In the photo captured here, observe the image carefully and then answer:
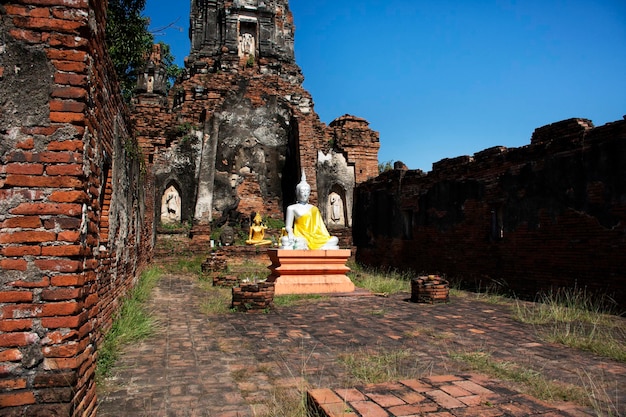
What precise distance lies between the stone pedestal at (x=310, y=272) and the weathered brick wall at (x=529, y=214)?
2.89 m

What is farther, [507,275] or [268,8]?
[268,8]

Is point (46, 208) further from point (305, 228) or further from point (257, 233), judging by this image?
point (257, 233)

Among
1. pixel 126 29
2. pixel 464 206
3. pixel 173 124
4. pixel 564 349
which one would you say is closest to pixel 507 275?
pixel 464 206

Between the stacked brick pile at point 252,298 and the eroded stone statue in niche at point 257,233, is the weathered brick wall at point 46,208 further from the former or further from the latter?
the eroded stone statue in niche at point 257,233

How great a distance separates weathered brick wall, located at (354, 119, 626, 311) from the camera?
7.50 m

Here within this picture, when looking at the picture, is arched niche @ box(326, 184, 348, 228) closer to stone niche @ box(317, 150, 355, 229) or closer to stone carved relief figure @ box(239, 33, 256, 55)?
stone niche @ box(317, 150, 355, 229)

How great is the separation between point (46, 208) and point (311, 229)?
8.27 metres

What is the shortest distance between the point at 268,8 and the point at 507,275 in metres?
18.7

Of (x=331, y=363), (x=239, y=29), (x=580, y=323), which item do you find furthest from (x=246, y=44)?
(x=331, y=363)

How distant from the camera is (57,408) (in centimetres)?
280

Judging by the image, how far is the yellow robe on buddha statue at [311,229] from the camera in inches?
428

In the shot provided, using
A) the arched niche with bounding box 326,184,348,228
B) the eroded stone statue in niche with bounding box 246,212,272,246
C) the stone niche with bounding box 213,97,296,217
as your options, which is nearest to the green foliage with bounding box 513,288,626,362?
the eroded stone statue in niche with bounding box 246,212,272,246

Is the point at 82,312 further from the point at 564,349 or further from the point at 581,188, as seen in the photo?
the point at 581,188

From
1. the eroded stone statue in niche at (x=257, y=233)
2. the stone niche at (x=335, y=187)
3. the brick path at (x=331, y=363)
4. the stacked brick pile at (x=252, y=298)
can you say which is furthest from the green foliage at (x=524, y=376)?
the stone niche at (x=335, y=187)
